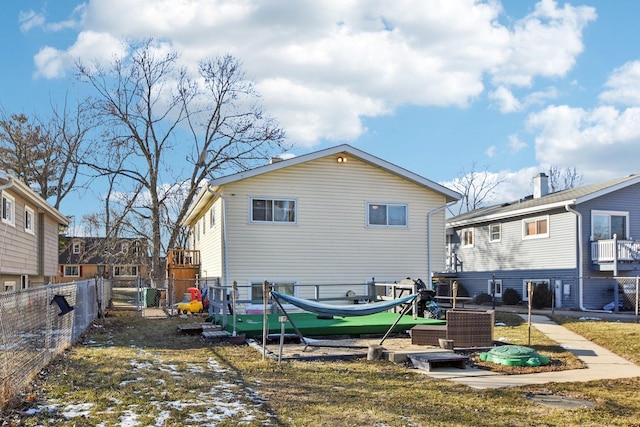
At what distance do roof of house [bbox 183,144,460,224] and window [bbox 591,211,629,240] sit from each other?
6372 millimetres

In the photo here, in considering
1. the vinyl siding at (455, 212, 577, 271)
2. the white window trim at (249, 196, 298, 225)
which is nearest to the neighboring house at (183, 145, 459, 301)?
the white window trim at (249, 196, 298, 225)

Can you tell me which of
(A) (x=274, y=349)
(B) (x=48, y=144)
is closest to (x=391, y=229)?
(A) (x=274, y=349)

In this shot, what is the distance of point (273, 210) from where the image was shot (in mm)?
18141

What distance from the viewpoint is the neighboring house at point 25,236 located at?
50.6 feet

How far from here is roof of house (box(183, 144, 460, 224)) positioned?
17328mm

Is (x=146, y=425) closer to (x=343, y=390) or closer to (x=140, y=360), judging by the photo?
(x=343, y=390)

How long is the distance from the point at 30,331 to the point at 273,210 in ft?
35.2

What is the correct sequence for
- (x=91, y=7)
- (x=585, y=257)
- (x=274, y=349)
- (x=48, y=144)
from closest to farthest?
(x=274, y=349)
(x=91, y=7)
(x=585, y=257)
(x=48, y=144)

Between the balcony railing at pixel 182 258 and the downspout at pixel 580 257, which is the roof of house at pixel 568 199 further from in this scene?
the balcony railing at pixel 182 258

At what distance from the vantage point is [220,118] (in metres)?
32.2

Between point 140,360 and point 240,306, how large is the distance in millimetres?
8269

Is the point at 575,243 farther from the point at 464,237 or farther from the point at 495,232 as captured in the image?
the point at 464,237

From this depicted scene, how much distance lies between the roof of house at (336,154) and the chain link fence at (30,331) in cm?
637

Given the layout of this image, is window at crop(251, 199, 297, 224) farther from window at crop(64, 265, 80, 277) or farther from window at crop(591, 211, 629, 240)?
window at crop(64, 265, 80, 277)
